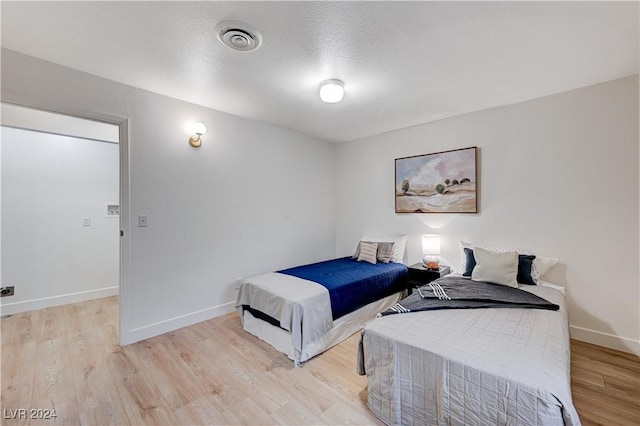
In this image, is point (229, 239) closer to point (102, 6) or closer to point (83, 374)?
point (83, 374)

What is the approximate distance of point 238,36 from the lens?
1.74m

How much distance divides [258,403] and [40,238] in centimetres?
363

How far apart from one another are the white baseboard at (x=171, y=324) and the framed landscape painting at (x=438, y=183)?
2.68 meters

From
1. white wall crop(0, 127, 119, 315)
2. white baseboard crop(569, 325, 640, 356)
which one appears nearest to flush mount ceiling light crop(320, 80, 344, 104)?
white baseboard crop(569, 325, 640, 356)

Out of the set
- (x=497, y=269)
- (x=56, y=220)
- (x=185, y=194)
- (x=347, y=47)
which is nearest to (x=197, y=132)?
(x=185, y=194)

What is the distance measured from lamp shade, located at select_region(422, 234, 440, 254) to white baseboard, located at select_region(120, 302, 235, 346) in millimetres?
2500

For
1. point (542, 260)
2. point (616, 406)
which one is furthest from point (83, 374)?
point (542, 260)

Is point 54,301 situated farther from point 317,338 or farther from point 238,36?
point 238,36

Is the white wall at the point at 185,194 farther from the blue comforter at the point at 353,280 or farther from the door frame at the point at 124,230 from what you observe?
the blue comforter at the point at 353,280

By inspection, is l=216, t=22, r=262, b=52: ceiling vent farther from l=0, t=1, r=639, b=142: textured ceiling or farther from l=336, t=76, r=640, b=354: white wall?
l=336, t=76, r=640, b=354: white wall

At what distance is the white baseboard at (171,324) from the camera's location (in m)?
2.44

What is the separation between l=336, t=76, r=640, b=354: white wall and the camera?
2.32m

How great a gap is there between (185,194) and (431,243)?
2.93m

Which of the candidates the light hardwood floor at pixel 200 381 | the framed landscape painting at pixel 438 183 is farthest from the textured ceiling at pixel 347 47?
the light hardwood floor at pixel 200 381
